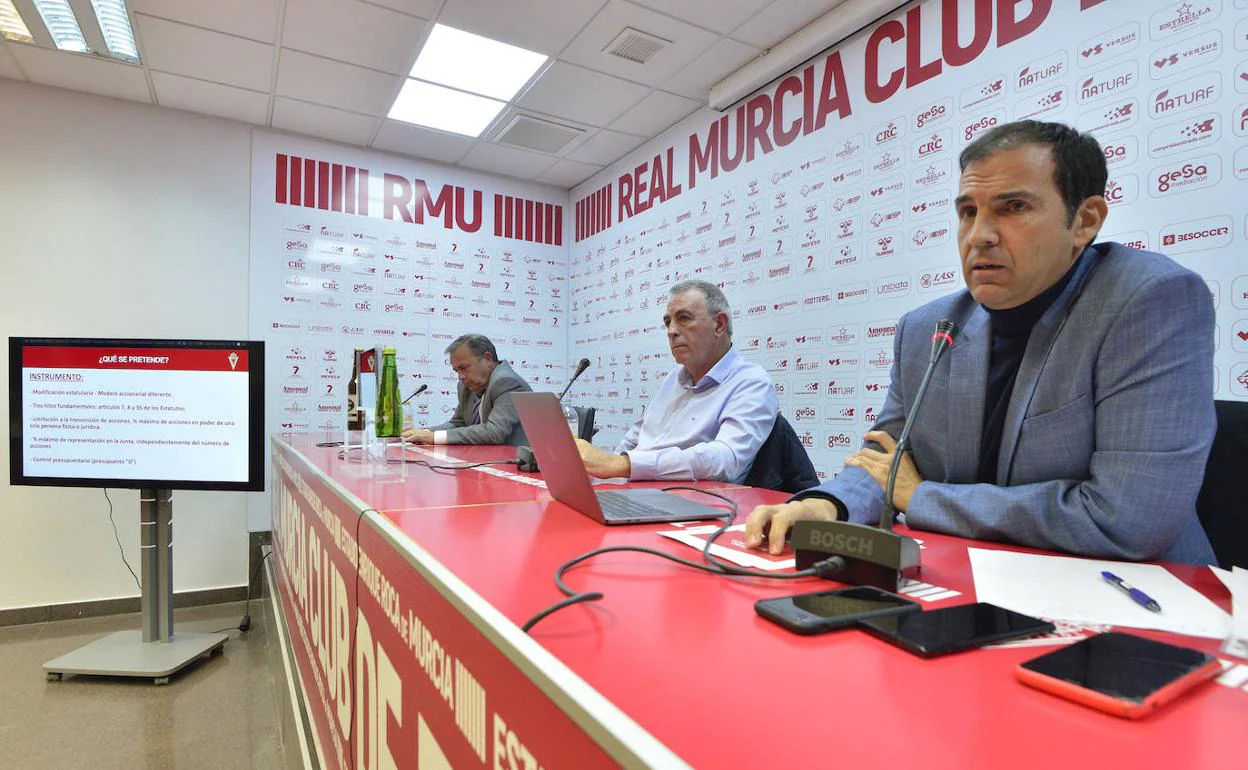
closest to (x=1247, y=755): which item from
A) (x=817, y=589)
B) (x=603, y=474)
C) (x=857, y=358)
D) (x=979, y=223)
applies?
(x=817, y=589)

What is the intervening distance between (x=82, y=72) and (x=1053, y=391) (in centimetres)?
424

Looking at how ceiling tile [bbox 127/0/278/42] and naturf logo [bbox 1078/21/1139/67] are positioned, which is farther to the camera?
ceiling tile [bbox 127/0/278/42]

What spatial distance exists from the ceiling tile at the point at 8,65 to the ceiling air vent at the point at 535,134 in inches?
89.3

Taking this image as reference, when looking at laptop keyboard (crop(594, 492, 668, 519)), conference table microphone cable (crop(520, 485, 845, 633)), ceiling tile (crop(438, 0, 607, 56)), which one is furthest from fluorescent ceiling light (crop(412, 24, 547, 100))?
conference table microphone cable (crop(520, 485, 845, 633))

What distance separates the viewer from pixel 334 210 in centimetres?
395

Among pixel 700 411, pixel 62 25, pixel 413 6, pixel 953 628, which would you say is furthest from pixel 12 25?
pixel 953 628

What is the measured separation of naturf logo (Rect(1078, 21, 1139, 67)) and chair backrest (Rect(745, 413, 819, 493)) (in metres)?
1.46

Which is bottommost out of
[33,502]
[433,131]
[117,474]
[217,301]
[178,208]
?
[33,502]

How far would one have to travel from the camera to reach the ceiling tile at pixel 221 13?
2594 millimetres

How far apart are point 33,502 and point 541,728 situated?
4100mm

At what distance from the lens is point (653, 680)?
0.42 metres

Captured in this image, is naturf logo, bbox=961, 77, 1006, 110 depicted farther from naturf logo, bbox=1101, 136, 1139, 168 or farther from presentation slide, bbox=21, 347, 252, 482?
presentation slide, bbox=21, 347, 252, 482

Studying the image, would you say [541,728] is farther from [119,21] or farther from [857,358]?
[119,21]

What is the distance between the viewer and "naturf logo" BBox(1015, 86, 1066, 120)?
2033 mm
